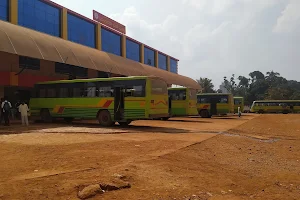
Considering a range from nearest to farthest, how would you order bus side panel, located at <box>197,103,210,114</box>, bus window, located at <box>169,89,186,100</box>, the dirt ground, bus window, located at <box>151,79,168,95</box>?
1. the dirt ground
2. bus window, located at <box>151,79,168,95</box>
3. bus window, located at <box>169,89,186,100</box>
4. bus side panel, located at <box>197,103,210,114</box>

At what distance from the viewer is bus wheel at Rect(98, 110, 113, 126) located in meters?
17.2

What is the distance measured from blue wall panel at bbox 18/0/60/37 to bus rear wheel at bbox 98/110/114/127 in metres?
12.8

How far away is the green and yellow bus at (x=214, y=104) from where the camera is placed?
1277 inches

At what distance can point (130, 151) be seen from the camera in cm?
828

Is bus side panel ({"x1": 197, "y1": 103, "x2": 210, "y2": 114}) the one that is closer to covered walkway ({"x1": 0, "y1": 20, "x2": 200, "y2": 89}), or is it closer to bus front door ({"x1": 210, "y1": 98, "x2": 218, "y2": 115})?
bus front door ({"x1": 210, "y1": 98, "x2": 218, "y2": 115})

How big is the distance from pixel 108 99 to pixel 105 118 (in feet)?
3.74

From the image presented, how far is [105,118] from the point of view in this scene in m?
17.4

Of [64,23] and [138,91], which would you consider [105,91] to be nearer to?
[138,91]

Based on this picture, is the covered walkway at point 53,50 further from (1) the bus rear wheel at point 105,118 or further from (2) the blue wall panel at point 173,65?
(2) the blue wall panel at point 173,65

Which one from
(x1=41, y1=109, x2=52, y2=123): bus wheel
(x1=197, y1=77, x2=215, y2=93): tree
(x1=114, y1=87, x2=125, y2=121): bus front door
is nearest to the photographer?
(x1=114, y1=87, x2=125, y2=121): bus front door

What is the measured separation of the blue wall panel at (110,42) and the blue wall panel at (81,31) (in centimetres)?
197

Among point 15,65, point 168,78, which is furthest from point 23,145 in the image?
point 168,78

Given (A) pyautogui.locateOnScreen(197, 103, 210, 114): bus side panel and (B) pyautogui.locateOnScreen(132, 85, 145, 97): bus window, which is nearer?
(B) pyautogui.locateOnScreen(132, 85, 145, 97): bus window

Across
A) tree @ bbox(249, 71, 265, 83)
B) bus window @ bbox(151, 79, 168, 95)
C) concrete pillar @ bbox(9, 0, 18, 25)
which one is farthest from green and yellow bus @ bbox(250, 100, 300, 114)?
tree @ bbox(249, 71, 265, 83)
